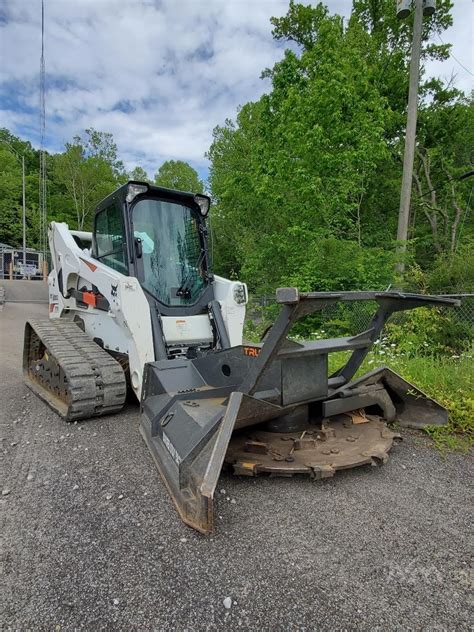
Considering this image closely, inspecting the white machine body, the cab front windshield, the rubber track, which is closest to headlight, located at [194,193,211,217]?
the cab front windshield

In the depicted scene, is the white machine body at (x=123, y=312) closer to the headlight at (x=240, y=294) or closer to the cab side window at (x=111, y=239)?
the headlight at (x=240, y=294)

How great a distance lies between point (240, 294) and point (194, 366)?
4.13 feet

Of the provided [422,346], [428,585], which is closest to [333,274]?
[422,346]

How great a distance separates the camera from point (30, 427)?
3.44 metres

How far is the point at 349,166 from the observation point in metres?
8.85

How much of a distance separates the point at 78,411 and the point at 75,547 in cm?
172

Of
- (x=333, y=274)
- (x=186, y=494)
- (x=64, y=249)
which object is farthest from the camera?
(x=333, y=274)

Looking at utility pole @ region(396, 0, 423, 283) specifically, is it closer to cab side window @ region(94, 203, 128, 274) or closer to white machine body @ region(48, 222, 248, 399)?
white machine body @ region(48, 222, 248, 399)

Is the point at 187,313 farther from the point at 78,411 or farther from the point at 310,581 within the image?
the point at 310,581

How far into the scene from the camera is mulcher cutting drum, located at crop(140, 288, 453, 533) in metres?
1.97

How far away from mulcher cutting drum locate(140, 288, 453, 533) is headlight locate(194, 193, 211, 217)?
2.00 metres

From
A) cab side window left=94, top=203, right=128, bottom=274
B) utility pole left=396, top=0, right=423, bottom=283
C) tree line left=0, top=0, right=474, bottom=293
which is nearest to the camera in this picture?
cab side window left=94, top=203, right=128, bottom=274

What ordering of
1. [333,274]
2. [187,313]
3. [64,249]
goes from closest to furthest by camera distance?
[187,313] < [64,249] < [333,274]

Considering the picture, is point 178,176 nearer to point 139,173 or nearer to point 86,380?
point 139,173
